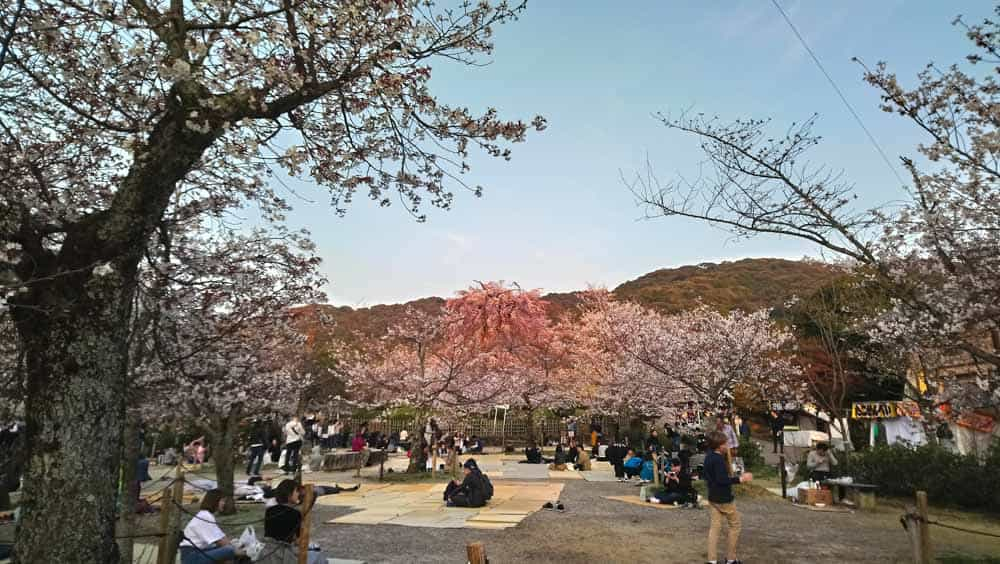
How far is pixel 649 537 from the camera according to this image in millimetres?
8453

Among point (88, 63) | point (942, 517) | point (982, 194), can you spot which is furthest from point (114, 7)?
point (942, 517)

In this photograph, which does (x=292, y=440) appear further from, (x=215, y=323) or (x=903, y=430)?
(x=903, y=430)

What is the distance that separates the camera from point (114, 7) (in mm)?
4703

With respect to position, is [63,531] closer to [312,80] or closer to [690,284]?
[312,80]

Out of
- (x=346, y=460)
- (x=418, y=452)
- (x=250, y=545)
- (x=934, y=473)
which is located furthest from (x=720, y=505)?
(x=346, y=460)

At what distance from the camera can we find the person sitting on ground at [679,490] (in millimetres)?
11289

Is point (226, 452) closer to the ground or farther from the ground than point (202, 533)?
farther from the ground

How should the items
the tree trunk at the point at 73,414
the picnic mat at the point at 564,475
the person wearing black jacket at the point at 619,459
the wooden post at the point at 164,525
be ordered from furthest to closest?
the picnic mat at the point at 564,475, the person wearing black jacket at the point at 619,459, the wooden post at the point at 164,525, the tree trunk at the point at 73,414

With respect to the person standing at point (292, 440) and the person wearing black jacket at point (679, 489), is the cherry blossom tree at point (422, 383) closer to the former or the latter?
the person standing at point (292, 440)

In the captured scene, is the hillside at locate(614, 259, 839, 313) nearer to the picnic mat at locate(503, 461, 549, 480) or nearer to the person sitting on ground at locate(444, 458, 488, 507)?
the picnic mat at locate(503, 461, 549, 480)

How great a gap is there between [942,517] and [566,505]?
271 inches

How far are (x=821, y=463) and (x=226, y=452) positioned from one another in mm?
12259

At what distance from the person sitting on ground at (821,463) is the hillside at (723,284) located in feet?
84.3

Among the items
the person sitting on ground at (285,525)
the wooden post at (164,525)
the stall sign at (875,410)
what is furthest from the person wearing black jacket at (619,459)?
the wooden post at (164,525)
